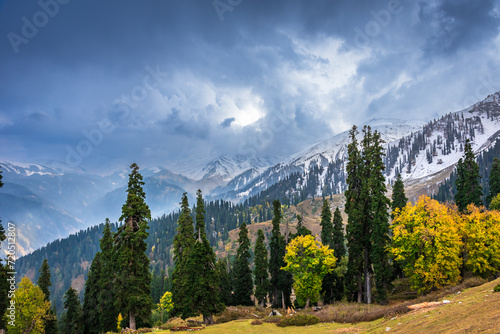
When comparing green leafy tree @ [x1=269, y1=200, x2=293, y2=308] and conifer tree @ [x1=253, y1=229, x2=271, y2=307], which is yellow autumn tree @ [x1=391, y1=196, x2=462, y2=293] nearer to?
green leafy tree @ [x1=269, y1=200, x2=293, y2=308]

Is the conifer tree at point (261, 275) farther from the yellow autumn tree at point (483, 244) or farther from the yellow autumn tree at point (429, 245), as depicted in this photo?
the yellow autumn tree at point (483, 244)

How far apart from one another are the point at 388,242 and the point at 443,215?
26.1 ft

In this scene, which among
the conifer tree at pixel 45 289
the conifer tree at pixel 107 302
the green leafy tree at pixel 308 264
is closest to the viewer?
the conifer tree at pixel 107 302

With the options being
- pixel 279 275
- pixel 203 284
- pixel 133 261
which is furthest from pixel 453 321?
pixel 279 275

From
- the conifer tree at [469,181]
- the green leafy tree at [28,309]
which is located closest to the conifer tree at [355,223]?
the conifer tree at [469,181]

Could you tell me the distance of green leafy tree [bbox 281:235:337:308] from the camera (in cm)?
4412

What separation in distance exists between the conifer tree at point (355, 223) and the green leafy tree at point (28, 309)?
51340 mm

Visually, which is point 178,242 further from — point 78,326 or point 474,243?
point 474,243

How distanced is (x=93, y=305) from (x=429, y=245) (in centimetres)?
5323

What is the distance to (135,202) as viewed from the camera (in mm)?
36375

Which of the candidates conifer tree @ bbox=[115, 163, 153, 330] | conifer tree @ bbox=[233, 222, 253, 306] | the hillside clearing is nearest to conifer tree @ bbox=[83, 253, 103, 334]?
conifer tree @ bbox=[115, 163, 153, 330]

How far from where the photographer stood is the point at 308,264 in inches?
1736

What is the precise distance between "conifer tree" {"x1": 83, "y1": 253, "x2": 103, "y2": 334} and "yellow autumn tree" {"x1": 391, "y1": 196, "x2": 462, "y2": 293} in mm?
47346

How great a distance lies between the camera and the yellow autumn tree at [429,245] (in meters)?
34.9
